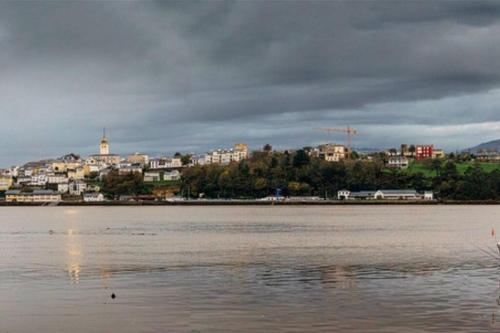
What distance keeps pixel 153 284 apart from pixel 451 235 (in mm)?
41704

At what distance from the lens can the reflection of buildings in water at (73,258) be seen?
37.5 metres

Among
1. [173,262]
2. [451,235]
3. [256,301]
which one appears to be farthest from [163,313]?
[451,235]

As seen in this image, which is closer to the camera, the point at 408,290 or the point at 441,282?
the point at 408,290

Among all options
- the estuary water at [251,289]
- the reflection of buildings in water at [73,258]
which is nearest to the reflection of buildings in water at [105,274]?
the estuary water at [251,289]

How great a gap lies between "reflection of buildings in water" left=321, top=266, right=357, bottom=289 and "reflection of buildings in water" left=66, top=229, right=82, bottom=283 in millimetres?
9984

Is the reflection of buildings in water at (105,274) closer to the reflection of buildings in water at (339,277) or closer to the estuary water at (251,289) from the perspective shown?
the estuary water at (251,289)

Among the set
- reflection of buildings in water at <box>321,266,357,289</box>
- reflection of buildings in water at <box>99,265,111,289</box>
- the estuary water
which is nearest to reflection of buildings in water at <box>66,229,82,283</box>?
A: the estuary water

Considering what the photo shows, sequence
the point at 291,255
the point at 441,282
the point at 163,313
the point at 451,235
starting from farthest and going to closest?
the point at 451,235 < the point at 291,255 < the point at 441,282 < the point at 163,313

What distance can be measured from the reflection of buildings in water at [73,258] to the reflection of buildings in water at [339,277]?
9.98 m

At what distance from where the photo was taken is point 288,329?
23531 millimetres

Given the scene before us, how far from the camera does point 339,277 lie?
35.8 meters

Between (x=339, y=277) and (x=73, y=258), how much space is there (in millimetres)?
17434

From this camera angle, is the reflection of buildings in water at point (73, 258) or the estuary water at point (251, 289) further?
the reflection of buildings in water at point (73, 258)

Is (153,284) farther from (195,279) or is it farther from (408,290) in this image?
(408,290)
